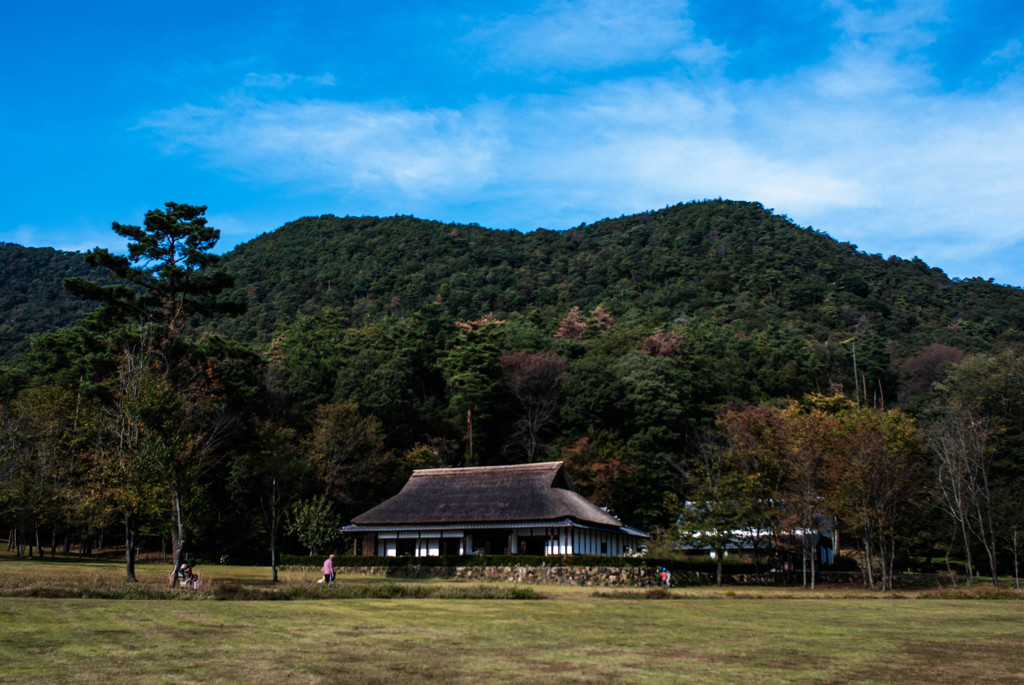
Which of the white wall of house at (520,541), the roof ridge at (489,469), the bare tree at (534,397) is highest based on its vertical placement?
the bare tree at (534,397)

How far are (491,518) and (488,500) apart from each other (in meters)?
1.71

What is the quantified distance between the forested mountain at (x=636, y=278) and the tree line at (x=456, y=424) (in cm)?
1121

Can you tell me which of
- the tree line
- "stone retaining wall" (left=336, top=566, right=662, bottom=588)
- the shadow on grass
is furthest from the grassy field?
"stone retaining wall" (left=336, top=566, right=662, bottom=588)

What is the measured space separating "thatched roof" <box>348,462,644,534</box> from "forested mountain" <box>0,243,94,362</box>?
4232 centimetres

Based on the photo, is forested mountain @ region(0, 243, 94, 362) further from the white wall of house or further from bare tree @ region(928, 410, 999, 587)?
bare tree @ region(928, 410, 999, 587)

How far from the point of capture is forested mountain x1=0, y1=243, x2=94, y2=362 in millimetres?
67375

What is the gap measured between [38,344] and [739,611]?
43739 millimetres

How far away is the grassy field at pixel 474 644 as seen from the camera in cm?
741

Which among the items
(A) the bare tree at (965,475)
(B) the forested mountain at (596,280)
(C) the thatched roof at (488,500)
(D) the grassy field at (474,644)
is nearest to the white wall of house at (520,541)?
(C) the thatched roof at (488,500)

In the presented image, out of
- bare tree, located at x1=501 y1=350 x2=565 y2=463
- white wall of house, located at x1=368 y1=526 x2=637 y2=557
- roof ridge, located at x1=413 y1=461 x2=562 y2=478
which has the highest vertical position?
bare tree, located at x1=501 y1=350 x2=565 y2=463

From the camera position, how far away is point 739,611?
1631 cm

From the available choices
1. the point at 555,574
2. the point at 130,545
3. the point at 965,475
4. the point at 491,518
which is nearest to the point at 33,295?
the point at 491,518

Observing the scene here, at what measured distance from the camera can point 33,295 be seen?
249 feet

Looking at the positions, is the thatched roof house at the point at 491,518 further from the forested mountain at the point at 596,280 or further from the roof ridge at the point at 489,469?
the forested mountain at the point at 596,280
